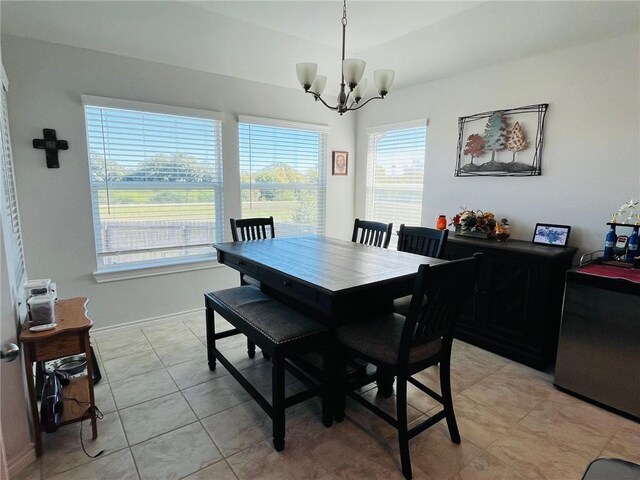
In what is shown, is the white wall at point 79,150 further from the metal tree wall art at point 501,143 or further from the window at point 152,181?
the metal tree wall art at point 501,143

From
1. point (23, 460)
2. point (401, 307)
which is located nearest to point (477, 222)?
point (401, 307)

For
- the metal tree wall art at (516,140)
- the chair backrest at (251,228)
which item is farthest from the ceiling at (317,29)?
the chair backrest at (251,228)

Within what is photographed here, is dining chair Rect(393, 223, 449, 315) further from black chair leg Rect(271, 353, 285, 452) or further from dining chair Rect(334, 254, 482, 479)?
black chair leg Rect(271, 353, 285, 452)

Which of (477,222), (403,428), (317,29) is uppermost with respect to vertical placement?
(317,29)

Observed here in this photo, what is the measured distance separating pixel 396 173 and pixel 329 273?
262cm

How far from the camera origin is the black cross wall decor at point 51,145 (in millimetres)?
2703

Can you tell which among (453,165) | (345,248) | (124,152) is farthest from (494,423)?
(124,152)

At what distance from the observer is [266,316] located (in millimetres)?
2145

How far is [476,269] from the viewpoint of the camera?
5.79 feet

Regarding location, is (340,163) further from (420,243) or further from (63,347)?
(63,347)

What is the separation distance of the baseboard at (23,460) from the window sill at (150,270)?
1.57 meters

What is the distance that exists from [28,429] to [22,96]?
2.33 meters

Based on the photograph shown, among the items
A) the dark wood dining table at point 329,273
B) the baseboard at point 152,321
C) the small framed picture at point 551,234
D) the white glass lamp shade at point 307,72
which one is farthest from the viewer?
the baseboard at point 152,321

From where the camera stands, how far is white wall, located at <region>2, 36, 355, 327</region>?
2656 millimetres
